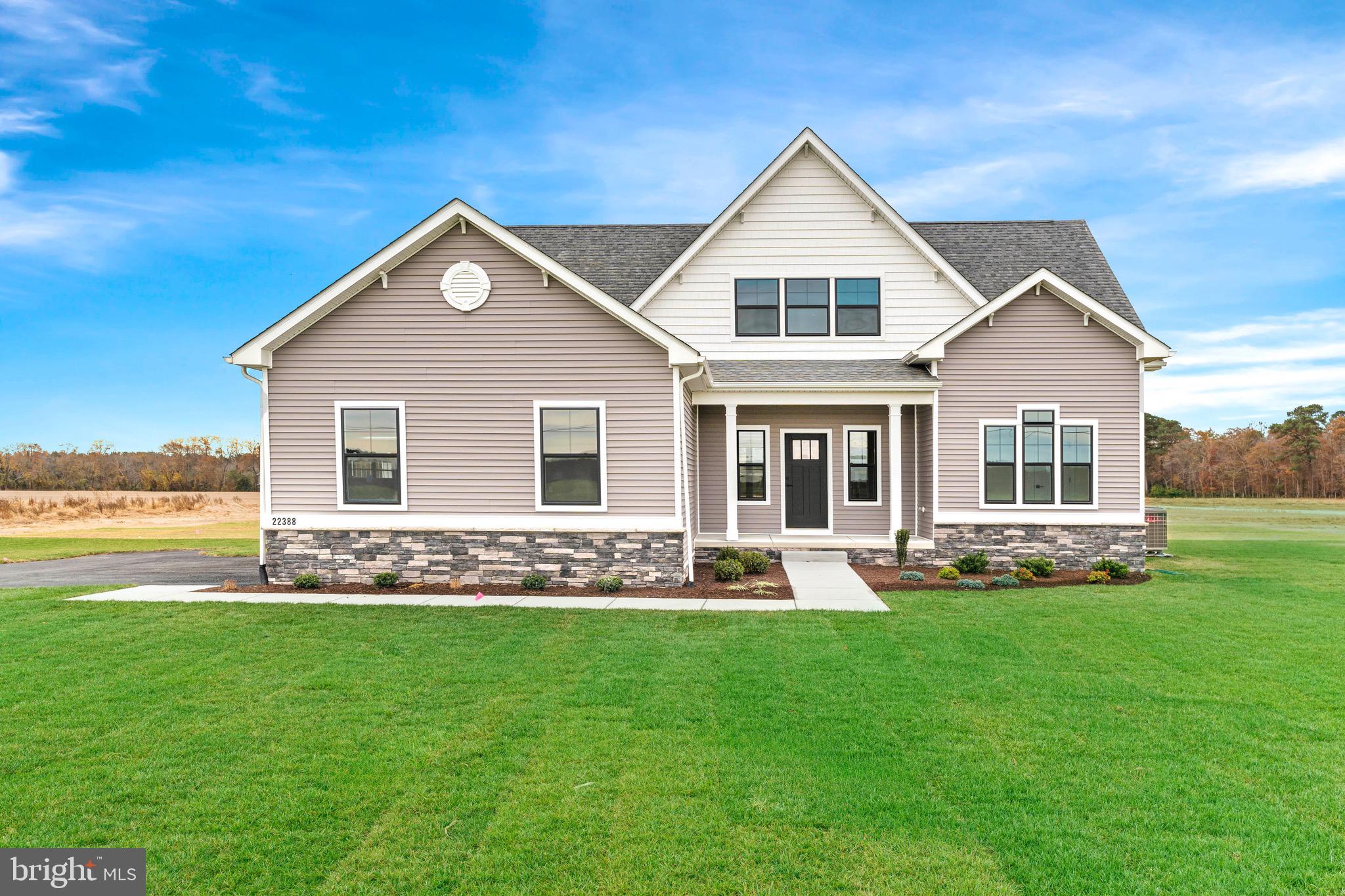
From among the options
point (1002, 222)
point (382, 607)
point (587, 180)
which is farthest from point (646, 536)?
point (587, 180)

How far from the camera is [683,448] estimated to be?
40.8ft

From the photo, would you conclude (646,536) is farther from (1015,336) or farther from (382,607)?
(1015,336)

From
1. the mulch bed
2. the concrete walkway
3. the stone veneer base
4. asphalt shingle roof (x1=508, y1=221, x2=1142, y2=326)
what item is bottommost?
the mulch bed

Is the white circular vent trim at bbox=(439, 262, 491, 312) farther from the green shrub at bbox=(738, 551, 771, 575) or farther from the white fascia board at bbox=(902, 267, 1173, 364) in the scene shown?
the white fascia board at bbox=(902, 267, 1173, 364)

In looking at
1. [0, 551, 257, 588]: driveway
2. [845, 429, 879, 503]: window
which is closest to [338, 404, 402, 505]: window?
[0, 551, 257, 588]: driveway

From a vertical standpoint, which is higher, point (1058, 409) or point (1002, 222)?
point (1002, 222)

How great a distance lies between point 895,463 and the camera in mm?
14289

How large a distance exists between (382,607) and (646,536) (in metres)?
4.28

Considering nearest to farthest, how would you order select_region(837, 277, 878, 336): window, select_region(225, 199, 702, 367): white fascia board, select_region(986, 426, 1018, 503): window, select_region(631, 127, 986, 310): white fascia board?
1. select_region(225, 199, 702, 367): white fascia board
2. select_region(986, 426, 1018, 503): window
3. select_region(631, 127, 986, 310): white fascia board
4. select_region(837, 277, 878, 336): window

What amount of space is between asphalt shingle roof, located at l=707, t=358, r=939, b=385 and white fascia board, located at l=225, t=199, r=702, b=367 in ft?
7.72

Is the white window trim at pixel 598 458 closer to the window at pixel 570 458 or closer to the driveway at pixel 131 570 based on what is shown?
the window at pixel 570 458

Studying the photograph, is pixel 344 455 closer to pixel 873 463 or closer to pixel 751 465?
pixel 751 465

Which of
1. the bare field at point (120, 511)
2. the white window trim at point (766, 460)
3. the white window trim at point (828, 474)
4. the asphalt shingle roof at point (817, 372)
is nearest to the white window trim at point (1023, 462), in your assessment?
the asphalt shingle roof at point (817, 372)

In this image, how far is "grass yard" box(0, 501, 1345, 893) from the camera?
3512mm
